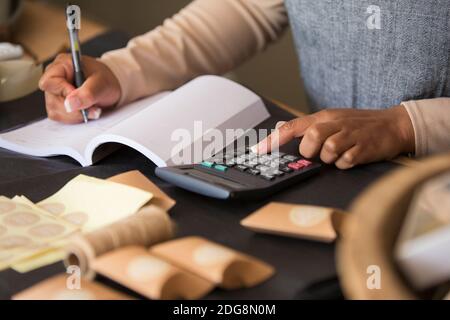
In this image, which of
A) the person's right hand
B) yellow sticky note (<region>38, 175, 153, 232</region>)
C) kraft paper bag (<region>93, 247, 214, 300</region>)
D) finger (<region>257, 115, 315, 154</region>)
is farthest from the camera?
the person's right hand

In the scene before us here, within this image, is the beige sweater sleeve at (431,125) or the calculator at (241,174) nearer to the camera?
the calculator at (241,174)

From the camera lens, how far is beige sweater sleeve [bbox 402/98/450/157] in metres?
0.69

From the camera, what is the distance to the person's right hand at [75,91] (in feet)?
2.52

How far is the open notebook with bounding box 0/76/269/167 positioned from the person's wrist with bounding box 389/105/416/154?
0.17 meters

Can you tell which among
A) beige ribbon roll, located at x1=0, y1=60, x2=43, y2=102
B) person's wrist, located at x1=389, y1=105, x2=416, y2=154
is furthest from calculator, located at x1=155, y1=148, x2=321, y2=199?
beige ribbon roll, located at x1=0, y1=60, x2=43, y2=102

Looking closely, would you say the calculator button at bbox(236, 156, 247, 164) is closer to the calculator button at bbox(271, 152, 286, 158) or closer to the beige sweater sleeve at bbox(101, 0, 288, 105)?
the calculator button at bbox(271, 152, 286, 158)

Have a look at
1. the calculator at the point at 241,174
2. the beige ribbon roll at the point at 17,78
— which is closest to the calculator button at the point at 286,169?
the calculator at the point at 241,174

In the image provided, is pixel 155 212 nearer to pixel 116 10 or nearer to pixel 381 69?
pixel 381 69

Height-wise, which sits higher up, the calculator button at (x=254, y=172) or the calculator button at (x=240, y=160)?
the calculator button at (x=240, y=160)

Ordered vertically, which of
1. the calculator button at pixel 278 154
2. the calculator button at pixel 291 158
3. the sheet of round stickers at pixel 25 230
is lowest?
the sheet of round stickers at pixel 25 230

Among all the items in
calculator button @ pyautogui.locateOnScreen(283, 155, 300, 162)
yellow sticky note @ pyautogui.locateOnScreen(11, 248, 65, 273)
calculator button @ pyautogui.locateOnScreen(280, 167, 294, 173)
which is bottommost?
yellow sticky note @ pyautogui.locateOnScreen(11, 248, 65, 273)

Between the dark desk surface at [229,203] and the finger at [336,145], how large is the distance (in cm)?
1

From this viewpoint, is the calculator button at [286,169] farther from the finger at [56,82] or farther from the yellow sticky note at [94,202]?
the finger at [56,82]

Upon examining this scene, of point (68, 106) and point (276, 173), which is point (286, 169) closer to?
point (276, 173)
